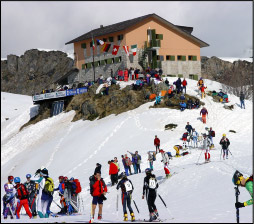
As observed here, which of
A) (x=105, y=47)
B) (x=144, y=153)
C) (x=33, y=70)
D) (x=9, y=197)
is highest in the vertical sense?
A: (x=33, y=70)

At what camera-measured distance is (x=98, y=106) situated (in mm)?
53562

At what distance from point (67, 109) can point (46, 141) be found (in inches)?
236

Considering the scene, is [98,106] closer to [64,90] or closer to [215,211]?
[64,90]

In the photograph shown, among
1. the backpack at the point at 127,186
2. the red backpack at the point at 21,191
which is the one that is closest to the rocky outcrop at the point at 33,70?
the red backpack at the point at 21,191

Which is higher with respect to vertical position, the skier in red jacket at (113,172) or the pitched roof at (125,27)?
the pitched roof at (125,27)

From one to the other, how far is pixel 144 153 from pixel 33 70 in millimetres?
91178

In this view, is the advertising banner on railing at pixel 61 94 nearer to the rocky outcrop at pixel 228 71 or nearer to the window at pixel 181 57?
the window at pixel 181 57

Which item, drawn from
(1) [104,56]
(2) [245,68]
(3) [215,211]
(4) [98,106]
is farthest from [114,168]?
(2) [245,68]

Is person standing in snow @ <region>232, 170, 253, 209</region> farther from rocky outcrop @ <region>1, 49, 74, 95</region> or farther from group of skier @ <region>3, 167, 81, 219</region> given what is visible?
rocky outcrop @ <region>1, 49, 74, 95</region>

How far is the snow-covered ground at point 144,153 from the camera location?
66.7 feet

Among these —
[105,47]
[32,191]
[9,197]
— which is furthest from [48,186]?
[105,47]

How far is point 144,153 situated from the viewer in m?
37.4

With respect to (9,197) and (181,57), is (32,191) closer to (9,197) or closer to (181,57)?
(9,197)

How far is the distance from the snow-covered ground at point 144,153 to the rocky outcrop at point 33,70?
56.8 m
